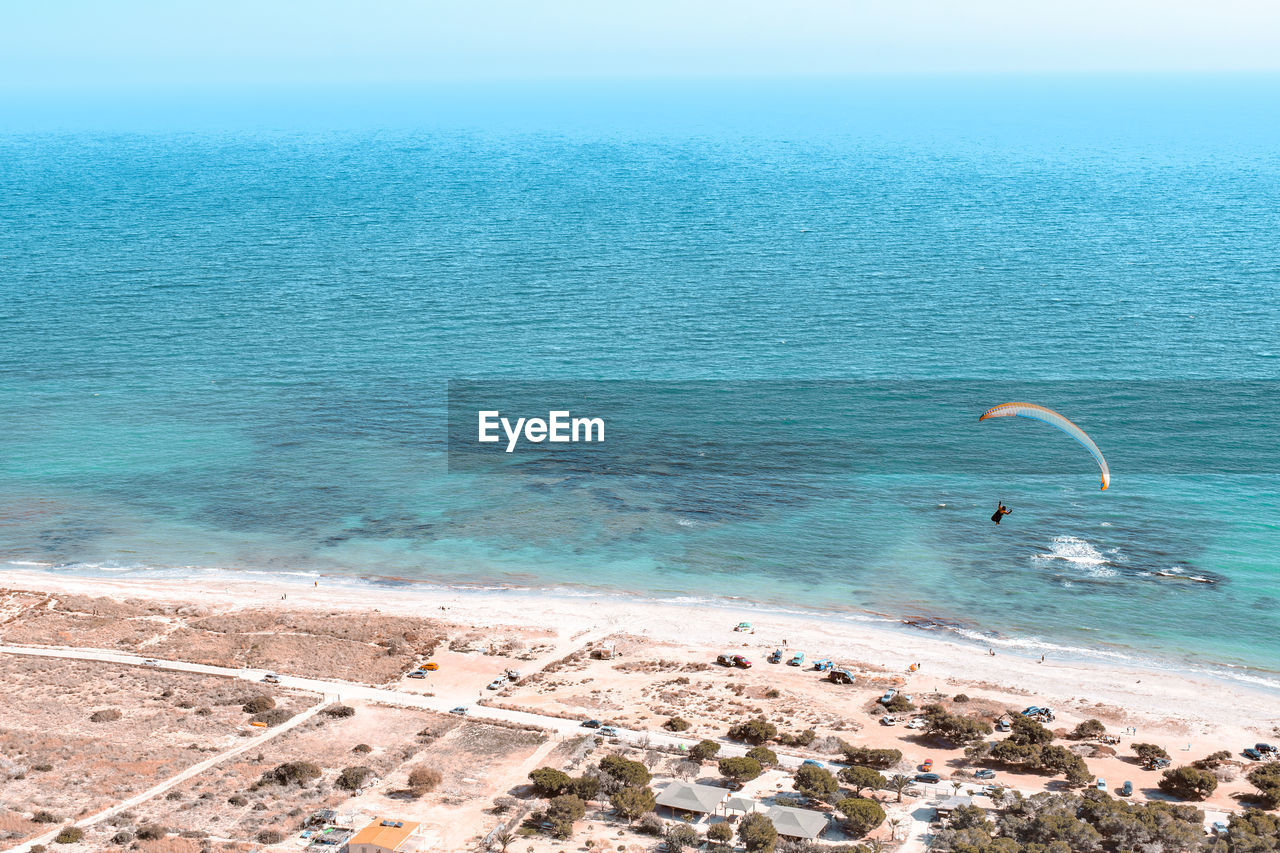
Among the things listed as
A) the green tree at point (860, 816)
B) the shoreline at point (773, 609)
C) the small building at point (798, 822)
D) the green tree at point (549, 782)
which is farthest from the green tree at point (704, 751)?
the shoreline at point (773, 609)

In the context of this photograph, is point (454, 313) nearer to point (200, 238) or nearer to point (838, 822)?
point (200, 238)

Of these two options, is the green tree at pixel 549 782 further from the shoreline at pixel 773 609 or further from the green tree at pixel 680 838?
the shoreline at pixel 773 609

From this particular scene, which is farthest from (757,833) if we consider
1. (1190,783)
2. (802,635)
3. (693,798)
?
(802,635)

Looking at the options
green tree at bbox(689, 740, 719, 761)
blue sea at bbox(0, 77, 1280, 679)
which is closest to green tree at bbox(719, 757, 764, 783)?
green tree at bbox(689, 740, 719, 761)

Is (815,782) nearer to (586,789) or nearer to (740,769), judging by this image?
(740,769)

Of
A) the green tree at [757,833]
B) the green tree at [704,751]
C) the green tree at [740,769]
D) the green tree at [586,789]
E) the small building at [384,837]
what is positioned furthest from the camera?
the green tree at [704,751]
